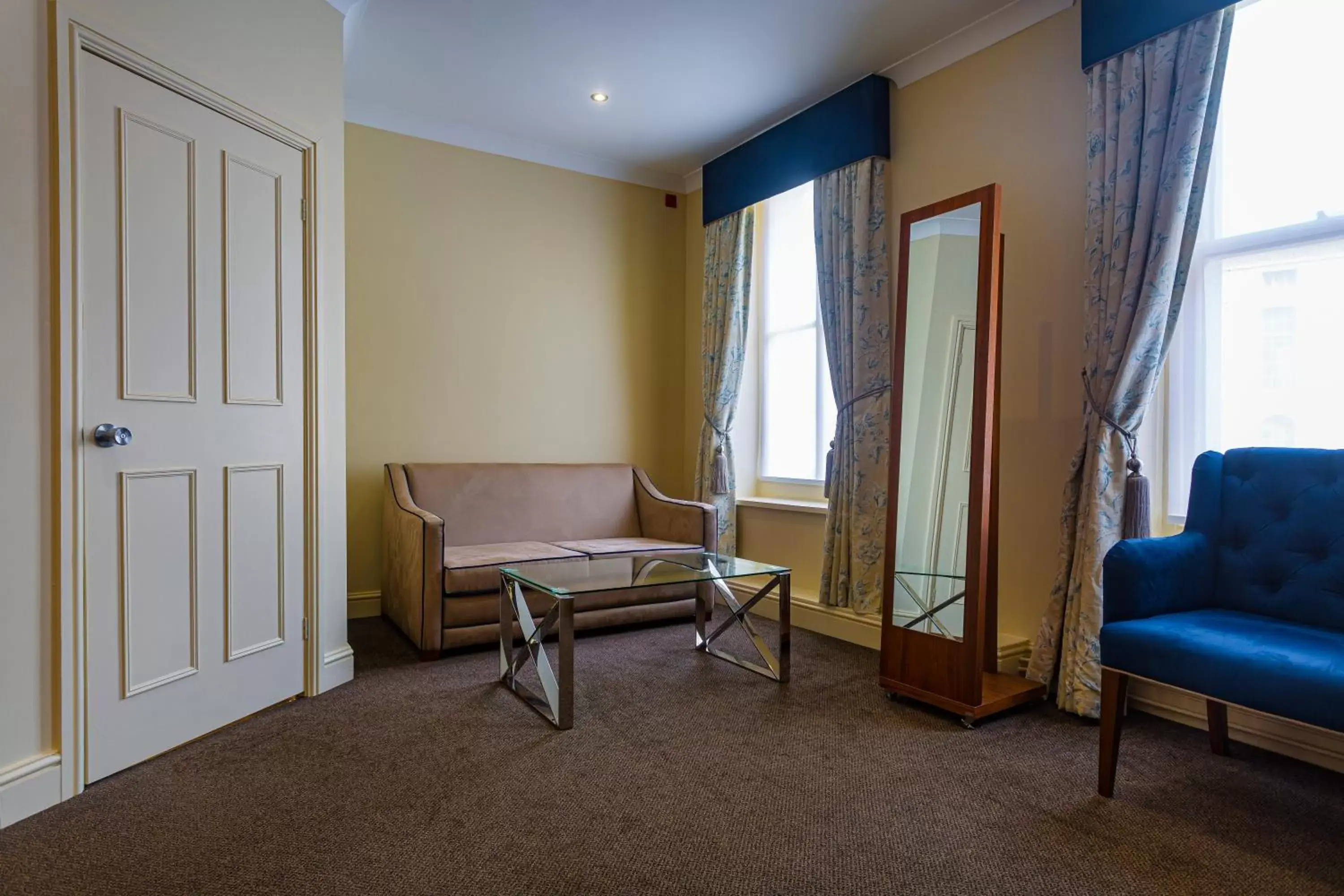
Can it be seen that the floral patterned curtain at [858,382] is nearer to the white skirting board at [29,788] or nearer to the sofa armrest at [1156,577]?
the sofa armrest at [1156,577]

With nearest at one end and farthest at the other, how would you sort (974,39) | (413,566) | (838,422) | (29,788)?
(29,788) < (974,39) < (413,566) < (838,422)

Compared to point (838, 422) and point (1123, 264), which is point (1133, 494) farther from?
point (838, 422)

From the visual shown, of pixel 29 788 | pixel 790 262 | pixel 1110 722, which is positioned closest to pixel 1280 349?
pixel 1110 722

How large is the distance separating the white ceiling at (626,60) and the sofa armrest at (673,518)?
212 cm

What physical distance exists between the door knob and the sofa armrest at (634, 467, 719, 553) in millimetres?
2565

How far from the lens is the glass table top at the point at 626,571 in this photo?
2773 millimetres

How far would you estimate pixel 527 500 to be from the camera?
4395 mm

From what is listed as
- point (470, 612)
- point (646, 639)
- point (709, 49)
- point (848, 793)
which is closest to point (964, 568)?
point (848, 793)

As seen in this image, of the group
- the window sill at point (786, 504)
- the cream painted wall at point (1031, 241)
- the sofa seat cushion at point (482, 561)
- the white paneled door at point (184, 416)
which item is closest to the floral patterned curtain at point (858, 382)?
the window sill at point (786, 504)

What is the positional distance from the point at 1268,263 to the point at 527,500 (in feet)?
11.4

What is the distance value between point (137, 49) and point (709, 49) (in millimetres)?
2276

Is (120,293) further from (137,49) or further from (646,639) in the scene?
(646,639)

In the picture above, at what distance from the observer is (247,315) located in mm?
2715

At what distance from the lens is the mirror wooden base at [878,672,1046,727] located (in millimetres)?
2637
